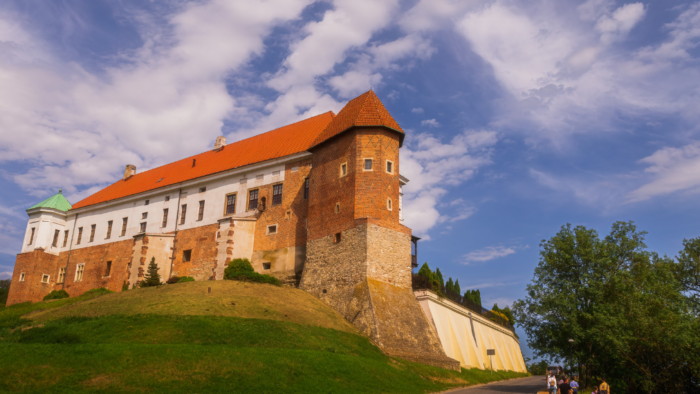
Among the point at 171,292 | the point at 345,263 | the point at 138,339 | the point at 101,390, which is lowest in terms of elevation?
the point at 101,390

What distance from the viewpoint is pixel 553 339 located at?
89.0 feet

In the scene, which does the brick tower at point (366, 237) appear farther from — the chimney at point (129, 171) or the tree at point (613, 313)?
the chimney at point (129, 171)

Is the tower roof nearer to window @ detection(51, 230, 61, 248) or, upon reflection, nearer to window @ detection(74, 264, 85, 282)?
window @ detection(51, 230, 61, 248)

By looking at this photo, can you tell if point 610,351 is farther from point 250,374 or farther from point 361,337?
point 250,374

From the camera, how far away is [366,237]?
28.2 m

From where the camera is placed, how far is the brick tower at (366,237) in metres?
25.9

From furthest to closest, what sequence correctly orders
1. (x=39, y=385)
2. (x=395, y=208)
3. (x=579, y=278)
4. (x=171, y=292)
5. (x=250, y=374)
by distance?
(x=395, y=208) < (x=579, y=278) < (x=171, y=292) < (x=250, y=374) < (x=39, y=385)

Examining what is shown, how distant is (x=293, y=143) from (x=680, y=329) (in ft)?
90.7

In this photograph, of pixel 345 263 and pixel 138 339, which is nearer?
pixel 138 339

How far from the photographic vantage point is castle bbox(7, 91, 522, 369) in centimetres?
2797

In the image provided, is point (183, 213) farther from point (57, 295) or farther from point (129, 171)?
point (129, 171)

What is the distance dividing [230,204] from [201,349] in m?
22.7

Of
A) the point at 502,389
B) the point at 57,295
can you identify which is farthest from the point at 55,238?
the point at 502,389

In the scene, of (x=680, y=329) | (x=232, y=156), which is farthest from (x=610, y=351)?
(x=232, y=156)
